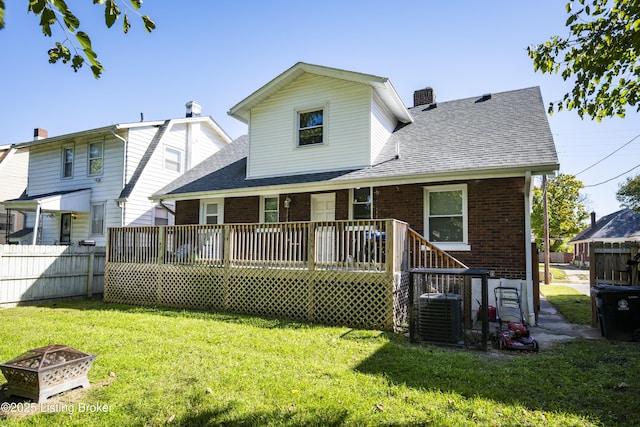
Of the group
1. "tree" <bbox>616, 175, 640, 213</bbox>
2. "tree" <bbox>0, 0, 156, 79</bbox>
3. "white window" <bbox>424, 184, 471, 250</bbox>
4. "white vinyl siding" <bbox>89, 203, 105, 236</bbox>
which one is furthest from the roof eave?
"tree" <bbox>616, 175, 640, 213</bbox>

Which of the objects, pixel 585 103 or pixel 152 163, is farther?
pixel 152 163

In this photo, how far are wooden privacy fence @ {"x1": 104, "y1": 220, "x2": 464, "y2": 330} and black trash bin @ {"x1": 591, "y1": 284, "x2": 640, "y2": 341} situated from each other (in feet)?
8.92

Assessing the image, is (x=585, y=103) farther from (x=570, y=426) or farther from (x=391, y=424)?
(x=391, y=424)

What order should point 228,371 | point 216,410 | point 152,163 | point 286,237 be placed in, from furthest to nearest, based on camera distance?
point 152,163, point 286,237, point 228,371, point 216,410

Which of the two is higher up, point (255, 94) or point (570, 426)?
point (255, 94)

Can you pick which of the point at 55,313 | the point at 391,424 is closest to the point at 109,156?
the point at 55,313

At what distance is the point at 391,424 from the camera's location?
3570 mm

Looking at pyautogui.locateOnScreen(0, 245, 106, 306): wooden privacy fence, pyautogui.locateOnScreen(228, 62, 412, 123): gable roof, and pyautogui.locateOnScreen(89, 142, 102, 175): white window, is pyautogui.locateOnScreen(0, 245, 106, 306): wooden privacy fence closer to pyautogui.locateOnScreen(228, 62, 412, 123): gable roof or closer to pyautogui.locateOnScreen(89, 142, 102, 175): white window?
pyautogui.locateOnScreen(89, 142, 102, 175): white window

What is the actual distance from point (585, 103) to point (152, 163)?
1498 centimetres

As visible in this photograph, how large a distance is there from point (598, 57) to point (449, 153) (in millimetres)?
5601

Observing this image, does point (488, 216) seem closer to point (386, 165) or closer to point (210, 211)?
point (386, 165)

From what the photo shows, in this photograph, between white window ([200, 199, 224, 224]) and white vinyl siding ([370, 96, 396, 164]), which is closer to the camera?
white vinyl siding ([370, 96, 396, 164])

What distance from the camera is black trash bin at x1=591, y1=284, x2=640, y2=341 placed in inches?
269

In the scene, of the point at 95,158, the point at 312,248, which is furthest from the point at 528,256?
the point at 95,158
